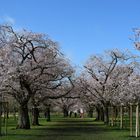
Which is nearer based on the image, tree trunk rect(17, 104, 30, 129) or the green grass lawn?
the green grass lawn

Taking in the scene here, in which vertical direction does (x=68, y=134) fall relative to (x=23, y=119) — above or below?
below

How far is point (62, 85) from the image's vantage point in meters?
44.2

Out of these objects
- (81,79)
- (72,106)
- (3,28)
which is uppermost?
(3,28)

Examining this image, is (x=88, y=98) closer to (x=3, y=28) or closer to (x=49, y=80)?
(x=49, y=80)

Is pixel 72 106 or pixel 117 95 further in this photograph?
pixel 72 106

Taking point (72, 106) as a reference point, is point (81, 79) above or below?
above

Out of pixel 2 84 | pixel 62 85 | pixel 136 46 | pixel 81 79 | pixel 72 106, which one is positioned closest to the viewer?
pixel 136 46

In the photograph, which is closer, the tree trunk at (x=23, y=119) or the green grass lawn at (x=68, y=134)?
the green grass lawn at (x=68, y=134)

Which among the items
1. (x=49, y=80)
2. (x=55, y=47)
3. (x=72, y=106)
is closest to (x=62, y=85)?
(x=49, y=80)

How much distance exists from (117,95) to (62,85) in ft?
26.1

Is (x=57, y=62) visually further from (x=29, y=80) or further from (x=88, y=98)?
(x=88, y=98)

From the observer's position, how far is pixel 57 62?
39531mm

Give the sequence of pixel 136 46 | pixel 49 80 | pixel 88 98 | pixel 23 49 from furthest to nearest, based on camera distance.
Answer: pixel 88 98 < pixel 49 80 < pixel 23 49 < pixel 136 46

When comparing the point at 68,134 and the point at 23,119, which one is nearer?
the point at 68,134
